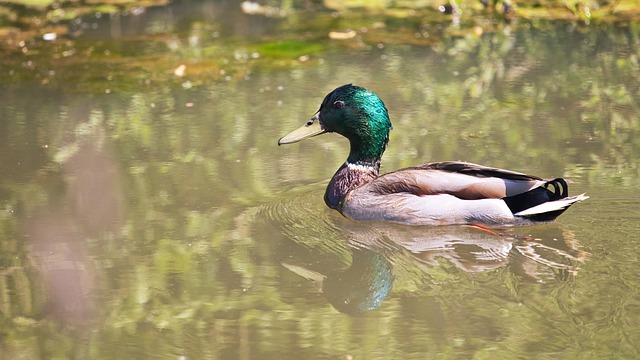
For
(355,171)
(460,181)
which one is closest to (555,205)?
(460,181)

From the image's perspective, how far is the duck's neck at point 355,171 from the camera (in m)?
7.22

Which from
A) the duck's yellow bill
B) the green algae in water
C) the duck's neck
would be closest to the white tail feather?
the duck's neck

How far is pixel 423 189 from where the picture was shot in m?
6.69

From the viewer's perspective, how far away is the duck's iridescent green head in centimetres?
731

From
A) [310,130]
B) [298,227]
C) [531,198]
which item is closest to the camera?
[531,198]

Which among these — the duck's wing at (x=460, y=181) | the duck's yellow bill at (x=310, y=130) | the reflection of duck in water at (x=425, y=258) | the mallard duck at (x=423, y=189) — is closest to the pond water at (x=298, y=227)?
the reflection of duck in water at (x=425, y=258)

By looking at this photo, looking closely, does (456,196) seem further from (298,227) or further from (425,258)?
(298,227)

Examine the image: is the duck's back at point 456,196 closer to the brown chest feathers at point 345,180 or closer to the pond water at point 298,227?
the pond water at point 298,227

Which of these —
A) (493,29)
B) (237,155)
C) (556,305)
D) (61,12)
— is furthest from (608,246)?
(61,12)

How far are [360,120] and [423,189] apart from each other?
35.4 inches

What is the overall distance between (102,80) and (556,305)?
21.3 feet

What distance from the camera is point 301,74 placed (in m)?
10.7

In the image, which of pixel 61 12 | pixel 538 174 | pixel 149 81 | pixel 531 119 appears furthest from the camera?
pixel 61 12

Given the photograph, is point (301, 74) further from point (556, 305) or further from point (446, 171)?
point (556, 305)
